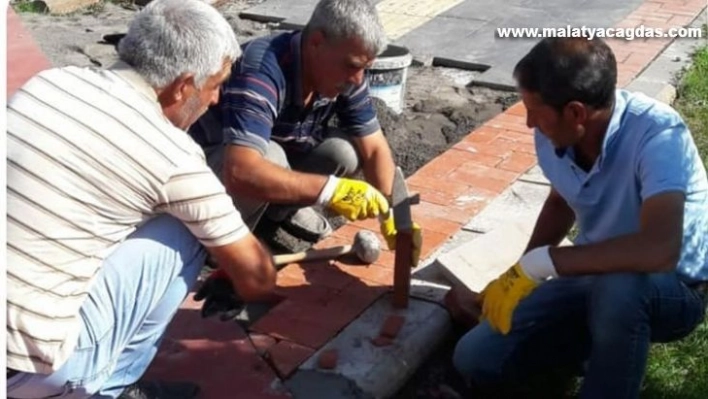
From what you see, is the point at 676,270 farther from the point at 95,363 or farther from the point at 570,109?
the point at 95,363

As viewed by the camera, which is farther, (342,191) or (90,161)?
(342,191)

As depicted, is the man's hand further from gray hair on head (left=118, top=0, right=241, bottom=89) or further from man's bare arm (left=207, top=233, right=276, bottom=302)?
gray hair on head (left=118, top=0, right=241, bottom=89)

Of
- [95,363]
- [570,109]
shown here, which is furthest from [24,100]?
[570,109]

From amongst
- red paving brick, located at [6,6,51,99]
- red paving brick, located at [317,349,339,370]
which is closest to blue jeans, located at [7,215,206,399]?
red paving brick, located at [317,349,339,370]

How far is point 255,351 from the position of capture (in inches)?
147

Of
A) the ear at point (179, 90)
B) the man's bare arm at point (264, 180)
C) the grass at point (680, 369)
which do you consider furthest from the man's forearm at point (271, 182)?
the grass at point (680, 369)

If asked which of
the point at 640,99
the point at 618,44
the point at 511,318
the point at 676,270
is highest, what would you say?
the point at 640,99

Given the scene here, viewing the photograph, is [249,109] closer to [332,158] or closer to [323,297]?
[332,158]

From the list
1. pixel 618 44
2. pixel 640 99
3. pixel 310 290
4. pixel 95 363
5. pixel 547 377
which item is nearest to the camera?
pixel 95 363

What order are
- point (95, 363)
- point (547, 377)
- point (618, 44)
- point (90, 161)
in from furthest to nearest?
1. point (618, 44)
2. point (547, 377)
3. point (95, 363)
4. point (90, 161)

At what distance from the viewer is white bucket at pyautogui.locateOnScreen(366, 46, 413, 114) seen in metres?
5.49

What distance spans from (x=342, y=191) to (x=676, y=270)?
3.85ft

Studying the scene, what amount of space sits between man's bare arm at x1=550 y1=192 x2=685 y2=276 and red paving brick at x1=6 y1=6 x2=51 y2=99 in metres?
3.91

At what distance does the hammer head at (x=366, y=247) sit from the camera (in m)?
4.22
